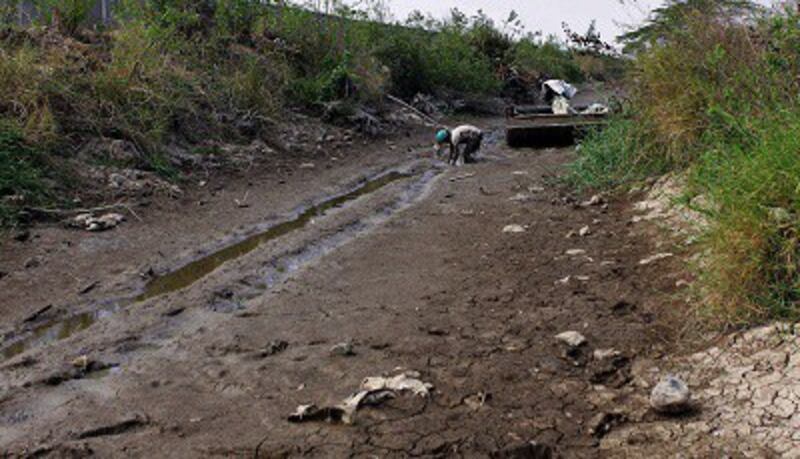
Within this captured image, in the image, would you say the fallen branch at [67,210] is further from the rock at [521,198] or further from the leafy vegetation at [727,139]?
the leafy vegetation at [727,139]

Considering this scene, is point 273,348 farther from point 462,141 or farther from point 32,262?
point 462,141

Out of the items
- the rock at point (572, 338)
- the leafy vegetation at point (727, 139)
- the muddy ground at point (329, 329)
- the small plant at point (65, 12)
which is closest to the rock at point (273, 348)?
the muddy ground at point (329, 329)

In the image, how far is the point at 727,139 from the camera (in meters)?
4.25

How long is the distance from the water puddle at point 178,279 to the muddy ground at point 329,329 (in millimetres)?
17

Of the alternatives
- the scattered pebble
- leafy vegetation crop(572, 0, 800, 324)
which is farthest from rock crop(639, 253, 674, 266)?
the scattered pebble

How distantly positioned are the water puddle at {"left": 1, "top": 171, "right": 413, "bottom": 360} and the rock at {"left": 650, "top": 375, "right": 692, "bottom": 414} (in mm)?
2510

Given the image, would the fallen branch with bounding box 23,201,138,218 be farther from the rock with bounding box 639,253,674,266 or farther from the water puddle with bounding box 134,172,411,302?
the rock with bounding box 639,253,674,266

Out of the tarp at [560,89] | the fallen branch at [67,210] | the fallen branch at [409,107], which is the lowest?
the fallen branch at [67,210]

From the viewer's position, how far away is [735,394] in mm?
2209

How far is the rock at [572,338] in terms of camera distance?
275 cm

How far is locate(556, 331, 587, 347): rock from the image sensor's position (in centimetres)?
275

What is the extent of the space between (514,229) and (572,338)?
207 cm

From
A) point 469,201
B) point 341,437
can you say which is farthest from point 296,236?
point 341,437

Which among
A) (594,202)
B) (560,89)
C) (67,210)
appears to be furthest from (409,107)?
(67,210)
